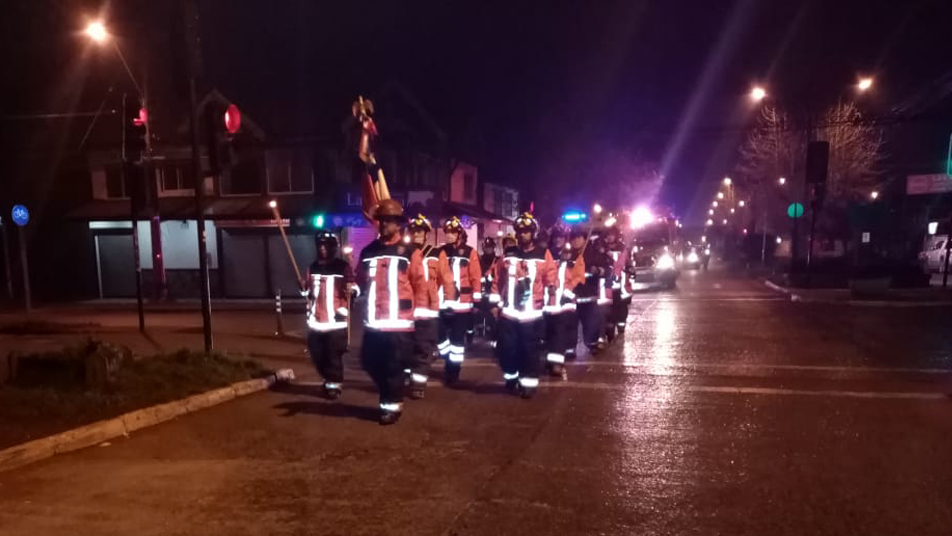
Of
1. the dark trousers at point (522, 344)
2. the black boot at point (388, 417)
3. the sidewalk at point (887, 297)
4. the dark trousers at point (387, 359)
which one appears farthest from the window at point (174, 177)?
the sidewalk at point (887, 297)

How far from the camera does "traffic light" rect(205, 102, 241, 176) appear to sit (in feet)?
30.1

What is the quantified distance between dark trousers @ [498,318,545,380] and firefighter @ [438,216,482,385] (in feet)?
3.25

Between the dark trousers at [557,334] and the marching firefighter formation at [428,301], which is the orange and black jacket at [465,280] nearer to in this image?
the marching firefighter formation at [428,301]

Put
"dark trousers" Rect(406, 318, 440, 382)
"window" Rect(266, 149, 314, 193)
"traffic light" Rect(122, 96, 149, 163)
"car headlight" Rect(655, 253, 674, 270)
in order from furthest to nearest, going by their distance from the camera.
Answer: "car headlight" Rect(655, 253, 674, 270)
"window" Rect(266, 149, 314, 193)
"traffic light" Rect(122, 96, 149, 163)
"dark trousers" Rect(406, 318, 440, 382)

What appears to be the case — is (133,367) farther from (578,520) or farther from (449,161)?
(449,161)

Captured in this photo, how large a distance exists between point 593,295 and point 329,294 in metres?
A: 4.49

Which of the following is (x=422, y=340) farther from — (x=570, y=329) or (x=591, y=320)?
(x=591, y=320)

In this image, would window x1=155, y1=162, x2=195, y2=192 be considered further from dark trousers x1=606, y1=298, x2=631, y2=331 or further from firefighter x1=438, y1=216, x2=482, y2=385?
dark trousers x1=606, y1=298, x2=631, y2=331

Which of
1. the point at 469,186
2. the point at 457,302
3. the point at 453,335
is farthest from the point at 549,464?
the point at 469,186

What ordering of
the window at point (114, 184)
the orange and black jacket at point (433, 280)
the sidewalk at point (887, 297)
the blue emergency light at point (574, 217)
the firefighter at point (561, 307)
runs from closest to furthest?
the orange and black jacket at point (433, 280)
the firefighter at point (561, 307)
the sidewalk at point (887, 297)
the blue emergency light at point (574, 217)
the window at point (114, 184)

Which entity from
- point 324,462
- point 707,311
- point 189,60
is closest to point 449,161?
point 707,311

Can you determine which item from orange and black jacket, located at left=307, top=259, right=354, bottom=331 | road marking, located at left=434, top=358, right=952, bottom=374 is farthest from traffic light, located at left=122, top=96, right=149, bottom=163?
road marking, located at left=434, top=358, right=952, bottom=374

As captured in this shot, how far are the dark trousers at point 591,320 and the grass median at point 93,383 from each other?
16.3ft

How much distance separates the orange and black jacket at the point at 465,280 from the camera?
931 centimetres
